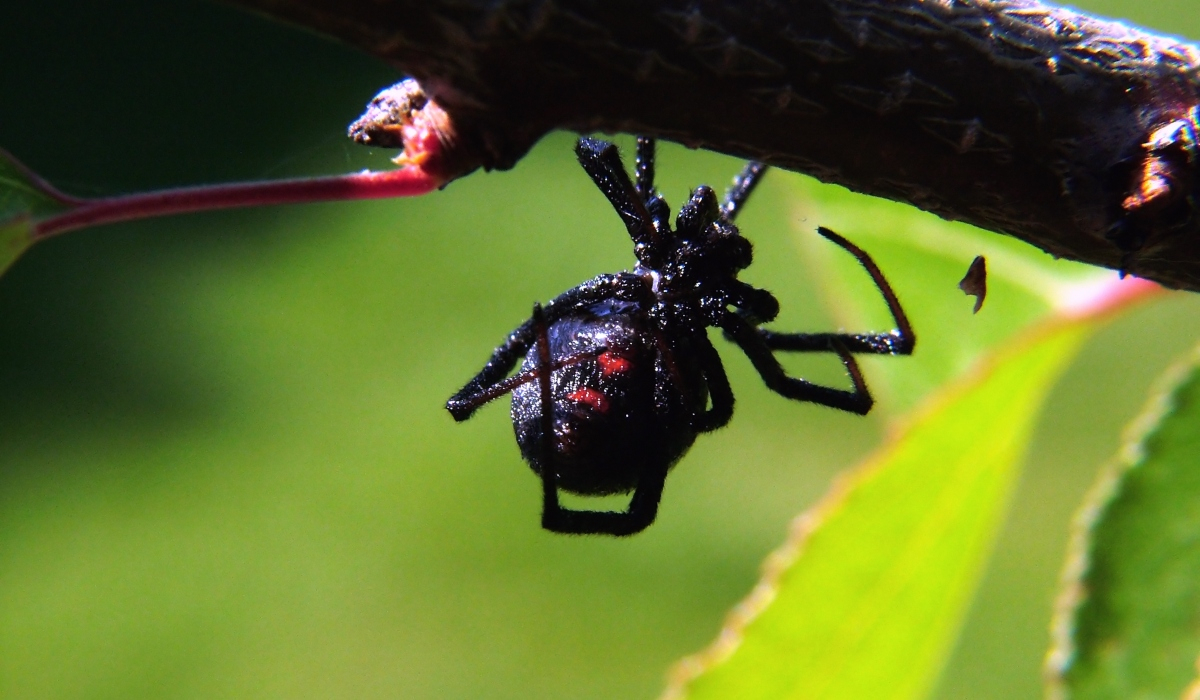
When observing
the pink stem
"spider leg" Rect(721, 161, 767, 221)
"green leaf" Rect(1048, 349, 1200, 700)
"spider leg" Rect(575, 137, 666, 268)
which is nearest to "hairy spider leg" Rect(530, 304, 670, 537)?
"spider leg" Rect(575, 137, 666, 268)

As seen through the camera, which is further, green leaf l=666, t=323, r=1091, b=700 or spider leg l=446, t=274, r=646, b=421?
spider leg l=446, t=274, r=646, b=421

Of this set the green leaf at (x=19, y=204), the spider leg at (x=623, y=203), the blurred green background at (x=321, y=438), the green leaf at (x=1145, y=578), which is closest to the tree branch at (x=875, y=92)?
the green leaf at (x=19, y=204)

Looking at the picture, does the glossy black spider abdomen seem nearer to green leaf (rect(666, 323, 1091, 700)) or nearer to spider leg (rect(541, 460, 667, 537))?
spider leg (rect(541, 460, 667, 537))

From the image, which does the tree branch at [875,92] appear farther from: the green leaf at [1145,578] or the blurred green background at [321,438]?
the blurred green background at [321,438]

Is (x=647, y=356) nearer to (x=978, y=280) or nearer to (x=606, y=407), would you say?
(x=606, y=407)

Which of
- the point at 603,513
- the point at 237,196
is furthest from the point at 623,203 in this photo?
the point at 237,196

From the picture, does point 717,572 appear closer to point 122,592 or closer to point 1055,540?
point 1055,540
